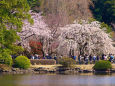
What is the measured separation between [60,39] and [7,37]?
521 inches

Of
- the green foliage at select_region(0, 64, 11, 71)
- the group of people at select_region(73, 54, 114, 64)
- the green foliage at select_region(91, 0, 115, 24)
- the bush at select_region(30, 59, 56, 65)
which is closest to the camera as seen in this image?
the green foliage at select_region(0, 64, 11, 71)

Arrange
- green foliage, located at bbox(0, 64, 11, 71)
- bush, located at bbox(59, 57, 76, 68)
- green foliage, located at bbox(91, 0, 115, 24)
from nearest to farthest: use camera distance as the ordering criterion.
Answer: green foliage, located at bbox(0, 64, 11, 71), bush, located at bbox(59, 57, 76, 68), green foliage, located at bbox(91, 0, 115, 24)

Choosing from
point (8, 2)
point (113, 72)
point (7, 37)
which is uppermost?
point (8, 2)

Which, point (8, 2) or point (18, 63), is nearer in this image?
point (8, 2)

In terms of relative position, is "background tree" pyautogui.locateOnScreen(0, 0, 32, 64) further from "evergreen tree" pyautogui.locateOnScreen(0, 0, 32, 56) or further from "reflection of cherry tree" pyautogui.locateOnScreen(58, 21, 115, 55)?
"reflection of cherry tree" pyautogui.locateOnScreen(58, 21, 115, 55)

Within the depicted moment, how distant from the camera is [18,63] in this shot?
39.4 metres

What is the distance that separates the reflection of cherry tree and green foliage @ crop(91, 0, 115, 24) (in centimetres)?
1842

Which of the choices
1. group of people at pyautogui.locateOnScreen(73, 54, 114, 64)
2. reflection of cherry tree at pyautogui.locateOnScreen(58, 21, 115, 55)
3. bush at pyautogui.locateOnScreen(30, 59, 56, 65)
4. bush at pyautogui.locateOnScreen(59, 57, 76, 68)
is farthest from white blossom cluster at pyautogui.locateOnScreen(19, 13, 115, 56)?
bush at pyautogui.locateOnScreen(59, 57, 76, 68)

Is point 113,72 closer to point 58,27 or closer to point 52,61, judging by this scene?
point 52,61

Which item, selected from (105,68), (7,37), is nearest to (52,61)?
(105,68)

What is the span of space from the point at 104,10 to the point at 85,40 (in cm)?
2184

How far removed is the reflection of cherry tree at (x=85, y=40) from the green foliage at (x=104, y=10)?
18.4m

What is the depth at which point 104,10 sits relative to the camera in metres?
64.8

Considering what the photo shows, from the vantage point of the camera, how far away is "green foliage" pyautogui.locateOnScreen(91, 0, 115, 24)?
63244 mm
